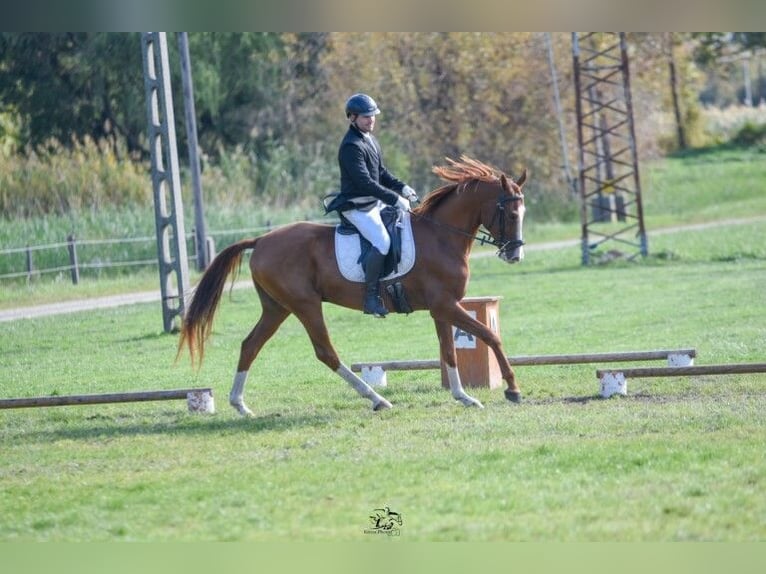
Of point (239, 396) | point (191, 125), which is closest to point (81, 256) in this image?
point (191, 125)

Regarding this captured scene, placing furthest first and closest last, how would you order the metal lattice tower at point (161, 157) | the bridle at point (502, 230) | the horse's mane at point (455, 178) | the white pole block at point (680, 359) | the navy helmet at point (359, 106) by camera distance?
the metal lattice tower at point (161, 157) < the white pole block at point (680, 359) < the horse's mane at point (455, 178) < the bridle at point (502, 230) < the navy helmet at point (359, 106)

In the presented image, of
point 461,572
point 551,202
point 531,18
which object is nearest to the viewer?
point 461,572

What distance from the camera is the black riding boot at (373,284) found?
11695 mm

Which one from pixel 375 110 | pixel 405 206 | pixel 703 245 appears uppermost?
pixel 375 110

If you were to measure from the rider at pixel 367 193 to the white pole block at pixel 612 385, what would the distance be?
1.92 meters

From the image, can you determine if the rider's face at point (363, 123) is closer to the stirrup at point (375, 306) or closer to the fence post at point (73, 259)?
the stirrup at point (375, 306)

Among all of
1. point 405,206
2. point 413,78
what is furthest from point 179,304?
point 413,78

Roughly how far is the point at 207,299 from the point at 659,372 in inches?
148

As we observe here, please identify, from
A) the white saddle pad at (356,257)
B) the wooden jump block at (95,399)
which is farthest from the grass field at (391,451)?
the white saddle pad at (356,257)

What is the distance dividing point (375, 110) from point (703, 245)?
19446 mm

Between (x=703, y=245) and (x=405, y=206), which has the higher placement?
(x=405, y=206)

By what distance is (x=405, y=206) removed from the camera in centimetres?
1168

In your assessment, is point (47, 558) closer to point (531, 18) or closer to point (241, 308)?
point (531, 18)

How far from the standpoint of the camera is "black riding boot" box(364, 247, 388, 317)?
11.7 metres
